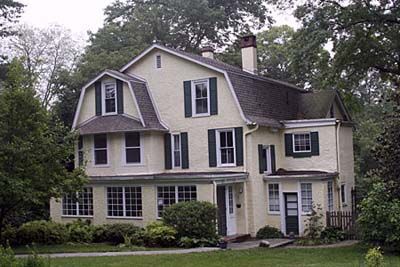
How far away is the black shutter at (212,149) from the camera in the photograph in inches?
1086

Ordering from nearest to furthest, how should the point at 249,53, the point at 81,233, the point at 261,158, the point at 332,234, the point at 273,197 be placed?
the point at 332,234, the point at 81,233, the point at 261,158, the point at 273,197, the point at 249,53

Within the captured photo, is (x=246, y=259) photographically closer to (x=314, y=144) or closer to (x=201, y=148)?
(x=201, y=148)

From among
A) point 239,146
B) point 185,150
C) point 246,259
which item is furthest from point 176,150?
point 246,259

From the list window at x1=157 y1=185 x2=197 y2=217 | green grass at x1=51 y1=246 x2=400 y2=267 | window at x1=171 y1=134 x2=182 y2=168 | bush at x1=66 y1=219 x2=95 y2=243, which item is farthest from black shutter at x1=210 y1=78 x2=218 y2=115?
green grass at x1=51 y1=246 x2=400 y2=267

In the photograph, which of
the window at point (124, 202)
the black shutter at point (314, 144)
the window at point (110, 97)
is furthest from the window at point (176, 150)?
the black shutter at point (314, 144)

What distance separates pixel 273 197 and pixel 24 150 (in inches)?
477

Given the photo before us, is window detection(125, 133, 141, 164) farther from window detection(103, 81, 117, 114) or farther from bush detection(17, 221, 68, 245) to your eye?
bush detection(17, 221, 68, 245)

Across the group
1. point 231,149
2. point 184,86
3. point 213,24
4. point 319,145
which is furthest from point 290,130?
point 213,24

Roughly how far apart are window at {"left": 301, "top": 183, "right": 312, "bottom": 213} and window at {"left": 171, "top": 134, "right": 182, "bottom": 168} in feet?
19.3

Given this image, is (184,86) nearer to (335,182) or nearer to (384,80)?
(335,182)

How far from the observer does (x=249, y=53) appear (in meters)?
31.6

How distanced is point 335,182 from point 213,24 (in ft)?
66.3

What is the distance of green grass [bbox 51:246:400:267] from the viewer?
17266 mm

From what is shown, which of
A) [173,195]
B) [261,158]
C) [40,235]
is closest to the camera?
[40,235]
